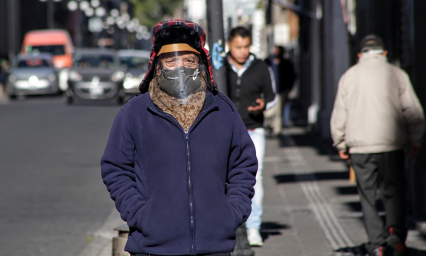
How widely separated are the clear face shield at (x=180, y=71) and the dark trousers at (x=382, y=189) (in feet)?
10.2

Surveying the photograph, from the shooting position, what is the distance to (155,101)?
3.12m

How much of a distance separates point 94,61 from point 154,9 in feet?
311

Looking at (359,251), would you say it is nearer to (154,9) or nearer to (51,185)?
(51,185)

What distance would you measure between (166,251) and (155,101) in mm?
586

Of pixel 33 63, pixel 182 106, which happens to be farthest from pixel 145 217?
pixel 33 63

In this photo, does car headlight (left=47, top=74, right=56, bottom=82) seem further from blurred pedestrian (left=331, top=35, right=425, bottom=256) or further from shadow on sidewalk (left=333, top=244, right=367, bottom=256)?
blurred pedestrian (left=331, top=35, right=425, bottom=256)

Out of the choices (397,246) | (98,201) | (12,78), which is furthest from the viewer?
(12,78)

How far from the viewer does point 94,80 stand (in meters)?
26.2

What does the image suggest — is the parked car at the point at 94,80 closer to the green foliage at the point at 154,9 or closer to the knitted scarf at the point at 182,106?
the knitted scarf at the point at 182,106

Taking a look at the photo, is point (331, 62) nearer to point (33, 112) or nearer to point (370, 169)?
point (370, 169)

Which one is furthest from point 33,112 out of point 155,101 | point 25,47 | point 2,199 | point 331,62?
point 155,101

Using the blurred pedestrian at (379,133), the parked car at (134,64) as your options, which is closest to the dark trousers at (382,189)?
the blurred pedestrian at (379,133)

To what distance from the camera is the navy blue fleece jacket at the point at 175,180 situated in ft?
9.91

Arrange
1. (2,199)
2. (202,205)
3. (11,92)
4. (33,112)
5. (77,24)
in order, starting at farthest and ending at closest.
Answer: (77,24) < (11,92) < (33,112) < (2,199) < (202,205)
